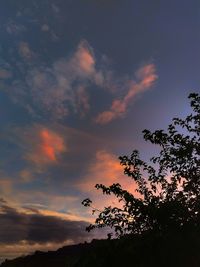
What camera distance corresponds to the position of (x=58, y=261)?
2763 inches

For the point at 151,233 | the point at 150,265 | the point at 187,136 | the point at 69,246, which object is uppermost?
the point at 69,246

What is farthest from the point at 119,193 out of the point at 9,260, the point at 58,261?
the point at 9,260

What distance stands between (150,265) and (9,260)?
63.1 m

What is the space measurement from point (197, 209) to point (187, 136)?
4010 mm

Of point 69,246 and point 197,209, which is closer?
point 197,209

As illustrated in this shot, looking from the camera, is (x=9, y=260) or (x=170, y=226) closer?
(x=170, y=226)

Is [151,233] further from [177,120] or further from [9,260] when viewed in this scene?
[9,260]

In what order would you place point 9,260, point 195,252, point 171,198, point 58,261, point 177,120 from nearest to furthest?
point 195,252
point 171,198
point 177,120
point 58,261
point 9,260

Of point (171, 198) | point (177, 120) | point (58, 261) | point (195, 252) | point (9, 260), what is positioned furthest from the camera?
point (9, 260)

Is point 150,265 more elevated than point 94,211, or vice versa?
point 94,211

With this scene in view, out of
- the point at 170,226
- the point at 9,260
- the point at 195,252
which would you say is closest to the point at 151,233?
the point at 170,226

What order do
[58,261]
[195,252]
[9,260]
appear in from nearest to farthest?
[195,252] → [58,261] → [9,260]

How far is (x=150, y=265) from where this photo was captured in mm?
20375

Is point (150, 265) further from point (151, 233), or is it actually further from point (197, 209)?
point (197, 209)
